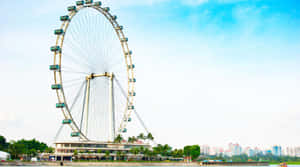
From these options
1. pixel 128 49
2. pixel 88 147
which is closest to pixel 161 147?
pixel 88 147

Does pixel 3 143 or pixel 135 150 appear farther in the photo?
pixel 3 143

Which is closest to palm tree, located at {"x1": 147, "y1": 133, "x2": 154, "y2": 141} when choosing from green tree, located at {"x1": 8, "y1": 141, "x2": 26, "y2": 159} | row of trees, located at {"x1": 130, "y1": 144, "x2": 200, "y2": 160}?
row of trees, located at {"x1": 130, "y1": 144, "x2": 200, "y2": 160}

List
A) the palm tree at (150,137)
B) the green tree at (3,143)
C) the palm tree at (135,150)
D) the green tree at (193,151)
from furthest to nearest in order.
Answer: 1. the green tree at (193,151)
2. the palm tree at (150,137)
3. the green tree at (3,143)
4. the palm tree at (135,150)

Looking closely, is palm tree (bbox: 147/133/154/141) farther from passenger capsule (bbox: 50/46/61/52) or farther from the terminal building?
passenger capsule (bbox: 50/46/61/52)

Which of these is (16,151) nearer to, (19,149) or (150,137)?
(19,149)

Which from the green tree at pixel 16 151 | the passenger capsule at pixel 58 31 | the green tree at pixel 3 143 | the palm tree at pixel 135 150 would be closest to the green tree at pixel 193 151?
the palm tree at pixel 135 150

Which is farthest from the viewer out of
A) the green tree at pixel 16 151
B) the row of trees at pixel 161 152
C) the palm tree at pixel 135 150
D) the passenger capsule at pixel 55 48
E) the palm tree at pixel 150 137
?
the palm tree at pixel 150 137

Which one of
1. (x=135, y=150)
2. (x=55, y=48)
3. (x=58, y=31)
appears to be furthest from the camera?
(x=135, y=150)

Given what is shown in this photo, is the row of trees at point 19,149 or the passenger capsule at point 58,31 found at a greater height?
the passenger capsule at point 58,31

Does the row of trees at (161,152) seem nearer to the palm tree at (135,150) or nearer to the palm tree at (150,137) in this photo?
the palm tree at (135,150)

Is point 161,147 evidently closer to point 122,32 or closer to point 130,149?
point 130,149

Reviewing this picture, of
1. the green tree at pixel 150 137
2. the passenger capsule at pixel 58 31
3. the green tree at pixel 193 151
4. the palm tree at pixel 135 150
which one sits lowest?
the green tree at pixel 193 151

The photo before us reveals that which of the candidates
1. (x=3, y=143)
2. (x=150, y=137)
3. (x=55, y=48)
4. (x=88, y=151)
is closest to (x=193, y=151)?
(x=150, y=137)

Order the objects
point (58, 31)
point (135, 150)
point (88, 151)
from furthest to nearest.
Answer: point (135, 150)
point (88, 151)
point (58, 31)
